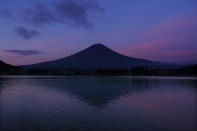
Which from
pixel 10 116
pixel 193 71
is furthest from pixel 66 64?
pixel 10 116

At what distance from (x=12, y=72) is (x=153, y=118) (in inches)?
5663

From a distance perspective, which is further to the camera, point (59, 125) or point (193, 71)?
point (193, 71)

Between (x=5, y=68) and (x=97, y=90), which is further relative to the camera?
(x=5, y=68)

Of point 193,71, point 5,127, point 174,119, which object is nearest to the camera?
point 5,127

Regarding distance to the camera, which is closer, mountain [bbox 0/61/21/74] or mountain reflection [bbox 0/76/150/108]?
mountain reflection [bbox 0/76/150/108]

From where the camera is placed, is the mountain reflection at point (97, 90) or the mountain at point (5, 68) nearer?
the mountain reflection at point (97, 90)

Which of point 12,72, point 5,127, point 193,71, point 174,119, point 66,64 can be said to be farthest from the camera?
point 66,64

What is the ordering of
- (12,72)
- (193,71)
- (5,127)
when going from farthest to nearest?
(12,72) < (193,71) < (5,127)

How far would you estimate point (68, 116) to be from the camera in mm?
11055

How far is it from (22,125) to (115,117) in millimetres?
3985

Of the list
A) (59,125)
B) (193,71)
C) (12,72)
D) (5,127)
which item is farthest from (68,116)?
(12,72)

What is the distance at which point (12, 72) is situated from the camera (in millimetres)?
145000

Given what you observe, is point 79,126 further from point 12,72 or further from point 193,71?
point 12,72

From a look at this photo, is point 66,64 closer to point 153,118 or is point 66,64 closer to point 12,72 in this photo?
point 12,72
